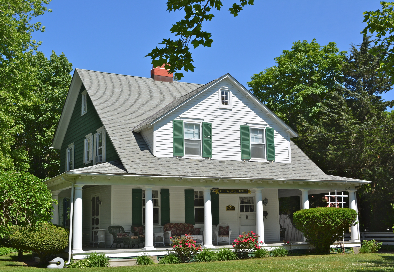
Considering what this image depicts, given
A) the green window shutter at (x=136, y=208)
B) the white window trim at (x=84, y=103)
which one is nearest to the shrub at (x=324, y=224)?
the green window shutter at (x=136, y=208)

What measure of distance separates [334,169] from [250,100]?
30.7 feet

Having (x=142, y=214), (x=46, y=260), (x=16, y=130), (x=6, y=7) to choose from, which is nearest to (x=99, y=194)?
(x=142, y=214)

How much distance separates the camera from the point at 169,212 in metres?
19.3

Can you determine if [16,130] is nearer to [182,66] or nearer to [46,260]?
[46,260]

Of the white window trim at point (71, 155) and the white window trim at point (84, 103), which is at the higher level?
the white window trim at point (84, 103)

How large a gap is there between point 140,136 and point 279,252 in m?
7.44

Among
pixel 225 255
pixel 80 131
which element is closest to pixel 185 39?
pixel 225 255

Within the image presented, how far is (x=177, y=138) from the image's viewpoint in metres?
18.9

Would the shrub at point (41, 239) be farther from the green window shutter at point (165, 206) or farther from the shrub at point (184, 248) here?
the green window shutter at point (165, 206)

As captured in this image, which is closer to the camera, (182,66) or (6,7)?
(182,66)

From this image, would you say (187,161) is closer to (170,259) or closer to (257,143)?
(257,143)

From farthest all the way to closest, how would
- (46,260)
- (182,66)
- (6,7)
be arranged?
(6,7) → (46,260) → (182,66)

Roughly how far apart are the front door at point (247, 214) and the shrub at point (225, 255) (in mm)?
3868

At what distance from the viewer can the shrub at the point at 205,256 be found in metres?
16.5
